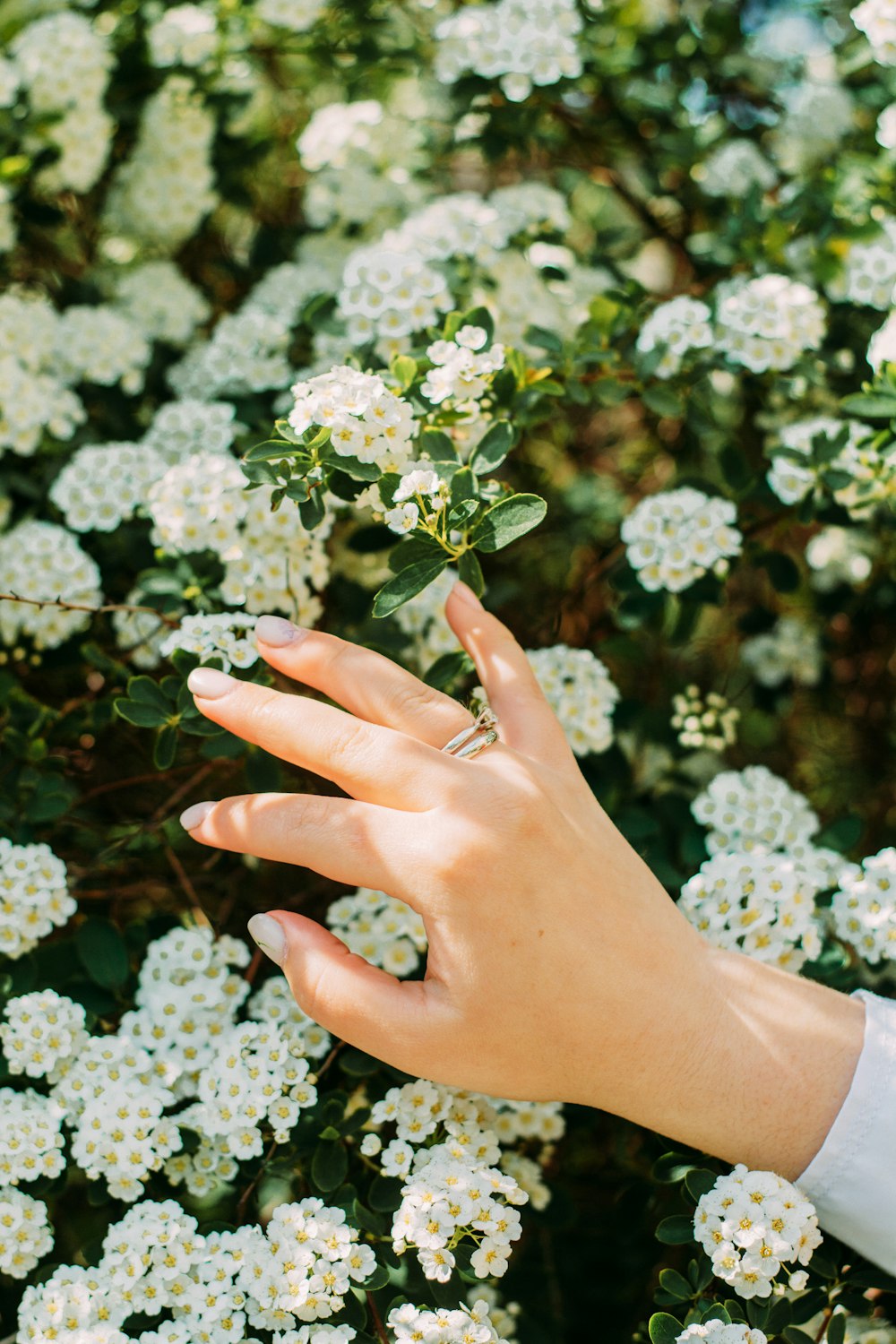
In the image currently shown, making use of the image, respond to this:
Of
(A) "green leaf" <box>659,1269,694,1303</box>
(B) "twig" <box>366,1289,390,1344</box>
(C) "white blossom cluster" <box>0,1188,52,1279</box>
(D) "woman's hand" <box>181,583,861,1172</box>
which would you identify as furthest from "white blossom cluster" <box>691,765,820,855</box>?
(C) "white blossom cluster" <box>0,1188,52,1279</box>

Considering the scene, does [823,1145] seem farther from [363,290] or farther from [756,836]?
[363,290]

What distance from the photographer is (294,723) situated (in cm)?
145

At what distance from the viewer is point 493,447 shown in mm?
1633

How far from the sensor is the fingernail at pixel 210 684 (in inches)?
59.6

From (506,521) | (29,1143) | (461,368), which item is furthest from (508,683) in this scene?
(29,1143)

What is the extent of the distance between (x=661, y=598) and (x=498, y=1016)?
0.96 metres

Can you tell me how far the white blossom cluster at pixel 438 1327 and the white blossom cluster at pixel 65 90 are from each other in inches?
90.0

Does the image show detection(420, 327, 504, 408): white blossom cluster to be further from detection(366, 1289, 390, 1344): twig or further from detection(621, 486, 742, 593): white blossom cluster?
detection(366, 1289, 390, 1344): twig

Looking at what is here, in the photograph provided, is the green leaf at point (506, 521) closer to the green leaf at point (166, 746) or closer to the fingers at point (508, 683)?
the fingers at point (508, 683)

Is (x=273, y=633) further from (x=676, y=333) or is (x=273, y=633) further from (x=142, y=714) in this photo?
(x=676, y=333)

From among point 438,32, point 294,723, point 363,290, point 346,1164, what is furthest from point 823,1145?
point 438,32

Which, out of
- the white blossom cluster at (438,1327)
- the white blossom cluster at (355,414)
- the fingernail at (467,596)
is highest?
the white blossom cluster at (355,414)

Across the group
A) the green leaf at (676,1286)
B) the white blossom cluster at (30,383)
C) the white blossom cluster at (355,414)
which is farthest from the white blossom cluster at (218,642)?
the green leaf at (676,1286)

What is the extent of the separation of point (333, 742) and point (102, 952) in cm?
61
